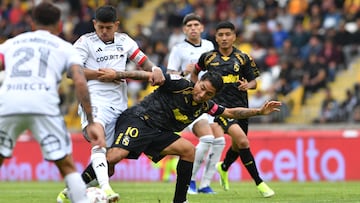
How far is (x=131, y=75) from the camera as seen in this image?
36.0 feet

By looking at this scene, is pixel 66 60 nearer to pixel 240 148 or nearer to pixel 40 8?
pixel 40 8

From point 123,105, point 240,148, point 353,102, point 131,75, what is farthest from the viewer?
point 353,102

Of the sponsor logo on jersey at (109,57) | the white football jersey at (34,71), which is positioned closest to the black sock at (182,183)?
the sponsor logo on jersey at (109,57)

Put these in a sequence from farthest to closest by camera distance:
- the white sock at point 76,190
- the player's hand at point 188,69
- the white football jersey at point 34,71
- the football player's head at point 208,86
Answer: the player's hand at point 188,69, the football player's head at point 208,86, the white sock at point 76,190, the white football jersey at point 34,71

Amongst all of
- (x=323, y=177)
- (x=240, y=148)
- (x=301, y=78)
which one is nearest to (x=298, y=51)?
(x=301, y=78)

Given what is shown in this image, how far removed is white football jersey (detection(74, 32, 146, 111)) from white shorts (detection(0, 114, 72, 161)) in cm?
322

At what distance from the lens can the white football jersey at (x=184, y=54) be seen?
15031mm

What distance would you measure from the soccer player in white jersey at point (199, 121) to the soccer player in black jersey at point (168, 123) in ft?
10.7

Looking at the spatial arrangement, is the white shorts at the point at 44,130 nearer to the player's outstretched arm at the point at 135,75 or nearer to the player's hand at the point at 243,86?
the player's outstretched arm at the point at 135,75

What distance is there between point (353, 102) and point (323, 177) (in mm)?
2429

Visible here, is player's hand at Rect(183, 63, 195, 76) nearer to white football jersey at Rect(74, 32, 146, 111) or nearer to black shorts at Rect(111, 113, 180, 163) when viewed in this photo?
white football jersey at Rect(74, 32, 146, 111)

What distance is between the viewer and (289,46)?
24219mm

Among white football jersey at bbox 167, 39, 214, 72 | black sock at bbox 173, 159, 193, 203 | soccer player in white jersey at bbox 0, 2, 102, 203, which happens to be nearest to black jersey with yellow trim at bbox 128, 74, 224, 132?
black sock at bbox 173, 159, 193, 203

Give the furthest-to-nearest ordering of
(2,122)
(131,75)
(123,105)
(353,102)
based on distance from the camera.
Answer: (353,102) < (123,105) < (131,75) < (2,122)
